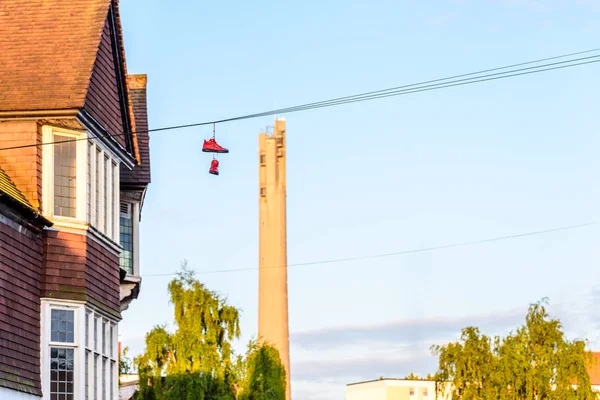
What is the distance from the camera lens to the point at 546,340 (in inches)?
1944

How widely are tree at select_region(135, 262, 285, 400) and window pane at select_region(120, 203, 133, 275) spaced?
7.63m

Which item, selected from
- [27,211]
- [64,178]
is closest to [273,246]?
[64,178]

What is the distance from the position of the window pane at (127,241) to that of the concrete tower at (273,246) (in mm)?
49240

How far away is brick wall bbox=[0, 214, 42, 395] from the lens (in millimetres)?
22953

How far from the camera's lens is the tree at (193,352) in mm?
41031

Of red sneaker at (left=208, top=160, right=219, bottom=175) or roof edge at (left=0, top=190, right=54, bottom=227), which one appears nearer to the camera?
roof edge at (left=0, top=190, right=54, bottom=227)

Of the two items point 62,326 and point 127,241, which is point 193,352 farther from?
point 62,326

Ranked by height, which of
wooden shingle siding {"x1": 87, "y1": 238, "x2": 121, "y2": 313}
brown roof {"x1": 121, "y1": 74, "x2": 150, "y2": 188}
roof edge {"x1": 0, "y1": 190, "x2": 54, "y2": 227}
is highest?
brown roof {"x1": 121, "y1": 74, "x2": 150, "y2": 188}

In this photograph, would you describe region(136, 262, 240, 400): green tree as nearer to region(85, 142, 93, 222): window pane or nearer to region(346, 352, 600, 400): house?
region(85, 142, 93, 222): window pane

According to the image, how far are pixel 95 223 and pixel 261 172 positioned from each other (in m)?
69.2

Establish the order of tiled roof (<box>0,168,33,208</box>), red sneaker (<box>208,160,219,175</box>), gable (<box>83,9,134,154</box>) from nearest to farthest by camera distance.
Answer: tiled roof (<box>0,168,33,208</box>) < gable (<box>83,9,134,154</box>) < red sneaker (<box>208,160,219,175</box>)

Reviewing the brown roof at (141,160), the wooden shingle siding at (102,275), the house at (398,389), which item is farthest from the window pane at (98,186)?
the house at (398,389)

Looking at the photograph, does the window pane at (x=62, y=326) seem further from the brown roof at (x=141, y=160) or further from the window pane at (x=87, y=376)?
the brown roof at (x=141, y=160)

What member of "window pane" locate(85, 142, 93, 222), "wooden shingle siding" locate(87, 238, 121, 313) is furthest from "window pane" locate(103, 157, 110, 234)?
"window pane" locate(85, 142, 93, 222)
